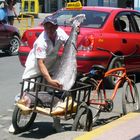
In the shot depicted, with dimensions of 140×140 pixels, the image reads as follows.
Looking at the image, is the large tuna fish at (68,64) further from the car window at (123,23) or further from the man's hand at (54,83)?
the car window at (123,23)

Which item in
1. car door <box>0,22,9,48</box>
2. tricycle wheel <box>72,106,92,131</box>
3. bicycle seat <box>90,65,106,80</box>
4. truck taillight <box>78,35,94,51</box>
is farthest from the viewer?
car door <box>0,22,9,48</box>

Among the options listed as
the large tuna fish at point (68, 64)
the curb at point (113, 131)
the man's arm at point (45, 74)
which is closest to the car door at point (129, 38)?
the large tuna fish at point (68, 64)

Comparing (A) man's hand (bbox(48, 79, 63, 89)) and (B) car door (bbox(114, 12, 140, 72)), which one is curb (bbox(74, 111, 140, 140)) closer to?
(A) man's hand (bbox(48, 79, 63, 89))

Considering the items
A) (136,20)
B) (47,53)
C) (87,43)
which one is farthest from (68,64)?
(136,20)

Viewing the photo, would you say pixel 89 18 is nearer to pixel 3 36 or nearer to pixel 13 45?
pixel 3 36

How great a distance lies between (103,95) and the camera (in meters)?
Result: 7.12

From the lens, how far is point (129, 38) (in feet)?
35.6

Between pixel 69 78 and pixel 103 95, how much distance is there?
2.83 ft

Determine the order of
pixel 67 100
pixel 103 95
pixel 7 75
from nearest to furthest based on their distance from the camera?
pixel 67 100, pixel 103 95, pixel 7 75

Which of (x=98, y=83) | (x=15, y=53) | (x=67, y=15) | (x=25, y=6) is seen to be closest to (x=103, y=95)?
(x=98, y=83)

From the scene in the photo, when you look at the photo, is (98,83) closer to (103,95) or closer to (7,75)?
(103,95)

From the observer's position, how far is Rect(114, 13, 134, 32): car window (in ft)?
35.2

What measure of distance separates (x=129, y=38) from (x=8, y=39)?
6038mm

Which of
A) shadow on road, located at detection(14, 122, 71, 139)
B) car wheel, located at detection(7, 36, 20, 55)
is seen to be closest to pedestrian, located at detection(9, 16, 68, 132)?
shadow on road, located at detection(14, 122, 71, 139)
